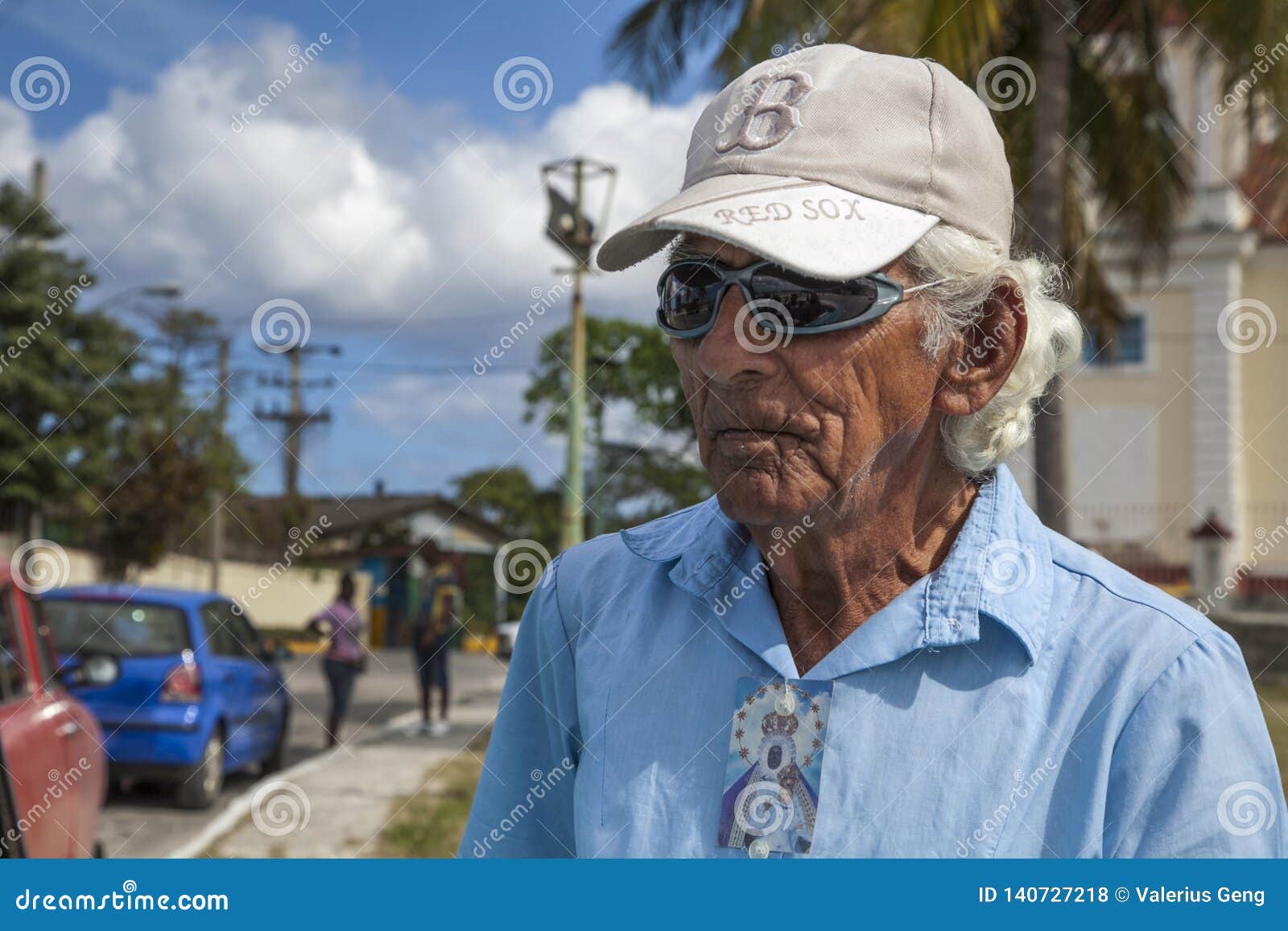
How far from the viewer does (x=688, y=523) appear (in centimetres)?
A: 183

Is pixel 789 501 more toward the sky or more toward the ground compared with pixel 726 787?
more toward the sky

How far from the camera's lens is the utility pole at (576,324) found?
966cm

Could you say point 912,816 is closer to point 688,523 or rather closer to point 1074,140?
point 688,523

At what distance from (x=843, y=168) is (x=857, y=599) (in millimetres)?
552

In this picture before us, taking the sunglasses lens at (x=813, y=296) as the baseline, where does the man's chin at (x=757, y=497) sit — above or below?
below

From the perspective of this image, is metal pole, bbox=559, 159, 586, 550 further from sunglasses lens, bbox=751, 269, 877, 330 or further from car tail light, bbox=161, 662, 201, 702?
sunglasses lens, bbox=751, 269, 877, 330

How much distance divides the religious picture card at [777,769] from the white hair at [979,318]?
16.3 inches

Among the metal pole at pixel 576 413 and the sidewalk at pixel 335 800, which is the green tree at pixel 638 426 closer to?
the metal pole at pixel 576 413

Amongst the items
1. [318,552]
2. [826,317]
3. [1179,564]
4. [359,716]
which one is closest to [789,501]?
[826,317]

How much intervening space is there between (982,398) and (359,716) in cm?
1476

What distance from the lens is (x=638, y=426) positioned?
6812mm

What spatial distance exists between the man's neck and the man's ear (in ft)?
0.32

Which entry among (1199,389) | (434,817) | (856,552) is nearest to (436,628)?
(434,817)

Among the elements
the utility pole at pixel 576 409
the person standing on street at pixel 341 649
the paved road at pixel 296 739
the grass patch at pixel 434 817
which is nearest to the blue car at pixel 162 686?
the paved road at pixel 296 739
